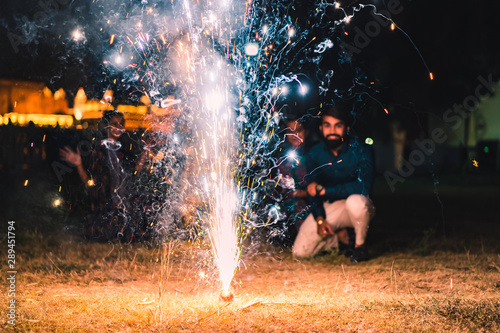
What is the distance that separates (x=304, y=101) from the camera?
7965 millimetres

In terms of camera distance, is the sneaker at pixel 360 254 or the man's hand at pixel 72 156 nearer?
the sneaker at pixel 360 254

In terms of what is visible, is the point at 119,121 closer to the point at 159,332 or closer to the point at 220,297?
the point at 220,297

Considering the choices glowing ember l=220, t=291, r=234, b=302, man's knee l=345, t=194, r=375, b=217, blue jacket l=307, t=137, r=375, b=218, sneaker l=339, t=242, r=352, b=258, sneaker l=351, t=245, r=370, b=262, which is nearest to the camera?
glowing ember l=220, t=291, r=234, b=302

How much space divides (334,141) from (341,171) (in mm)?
416

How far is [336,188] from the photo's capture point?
7.15 metres

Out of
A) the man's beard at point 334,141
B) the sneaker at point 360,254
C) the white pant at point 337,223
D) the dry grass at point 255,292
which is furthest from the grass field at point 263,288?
the man's beard at point 334,141

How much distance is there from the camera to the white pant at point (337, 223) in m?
6.72

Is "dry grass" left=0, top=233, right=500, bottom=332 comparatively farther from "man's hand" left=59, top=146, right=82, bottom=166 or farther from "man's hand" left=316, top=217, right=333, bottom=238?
"man's hand" left=59, top=146, right=82, bottom=166

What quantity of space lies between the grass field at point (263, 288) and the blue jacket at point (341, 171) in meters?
0.83

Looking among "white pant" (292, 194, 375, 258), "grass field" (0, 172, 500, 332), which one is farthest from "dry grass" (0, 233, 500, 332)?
"white pant" (292, 194, 375, 258)

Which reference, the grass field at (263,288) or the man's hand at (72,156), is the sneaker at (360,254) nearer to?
the grass field at (263,288)

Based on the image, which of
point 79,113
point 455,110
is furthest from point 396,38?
point 455,110

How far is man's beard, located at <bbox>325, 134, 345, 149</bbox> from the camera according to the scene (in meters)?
6.97

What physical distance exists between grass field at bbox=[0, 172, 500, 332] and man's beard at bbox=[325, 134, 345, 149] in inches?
57.6
